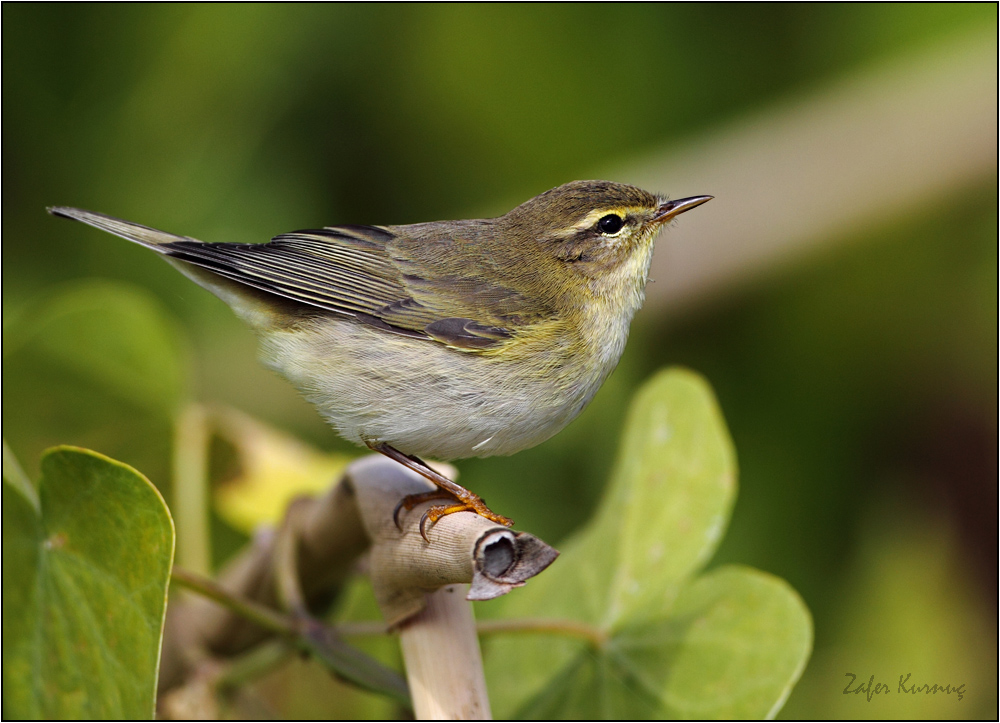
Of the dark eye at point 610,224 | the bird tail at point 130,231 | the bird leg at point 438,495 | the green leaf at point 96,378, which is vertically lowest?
the bird leg at point 438,495

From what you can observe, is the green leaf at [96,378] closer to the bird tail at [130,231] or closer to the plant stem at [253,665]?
the bird tail at [130,231]

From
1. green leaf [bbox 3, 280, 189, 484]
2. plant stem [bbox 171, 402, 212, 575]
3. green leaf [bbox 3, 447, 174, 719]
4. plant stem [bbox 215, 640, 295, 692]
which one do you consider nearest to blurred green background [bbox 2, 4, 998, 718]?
green leaf [bbox 3, 280, 189, 484]

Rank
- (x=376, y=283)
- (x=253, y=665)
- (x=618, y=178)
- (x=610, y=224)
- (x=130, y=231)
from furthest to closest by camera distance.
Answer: (x=618, y=178)
(x=610, y=224)
(x=376, y=283)
(x=130, y=231)
(x=253, y=665)

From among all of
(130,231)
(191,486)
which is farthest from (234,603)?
(130,231)

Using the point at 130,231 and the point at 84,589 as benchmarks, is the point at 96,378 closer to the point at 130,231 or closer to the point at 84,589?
the point at 130,231

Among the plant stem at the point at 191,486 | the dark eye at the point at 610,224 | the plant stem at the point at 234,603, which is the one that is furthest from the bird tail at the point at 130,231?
the dark eye at the point at 610,224

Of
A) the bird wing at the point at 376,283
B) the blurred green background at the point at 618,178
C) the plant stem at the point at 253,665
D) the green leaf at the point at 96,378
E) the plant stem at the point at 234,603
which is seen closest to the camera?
the plant stem at the point at 234,603

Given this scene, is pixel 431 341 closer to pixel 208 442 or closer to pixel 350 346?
pixel 350 346
